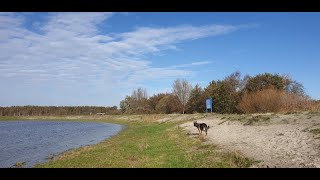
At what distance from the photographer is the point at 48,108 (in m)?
118

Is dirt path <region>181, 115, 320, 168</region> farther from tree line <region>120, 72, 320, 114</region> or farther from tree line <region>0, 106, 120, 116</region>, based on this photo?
tree line <region>0, 106, 120, 116</region>

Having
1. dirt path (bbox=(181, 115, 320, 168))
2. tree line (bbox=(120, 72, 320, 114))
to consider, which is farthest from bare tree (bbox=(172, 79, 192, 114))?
dirt path (bbox=(181, 115, 320, 168))

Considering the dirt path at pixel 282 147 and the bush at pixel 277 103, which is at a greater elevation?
the bush at pixel 277 103

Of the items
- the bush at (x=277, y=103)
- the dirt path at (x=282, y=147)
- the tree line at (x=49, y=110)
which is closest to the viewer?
the dirt path at (x=282, y=147)

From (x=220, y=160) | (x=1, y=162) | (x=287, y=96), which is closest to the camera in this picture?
(x=220, y=160)

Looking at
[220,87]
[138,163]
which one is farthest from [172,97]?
[138,163]

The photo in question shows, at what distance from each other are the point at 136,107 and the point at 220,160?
72.5m

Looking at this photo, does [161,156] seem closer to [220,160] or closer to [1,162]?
[220,160]
